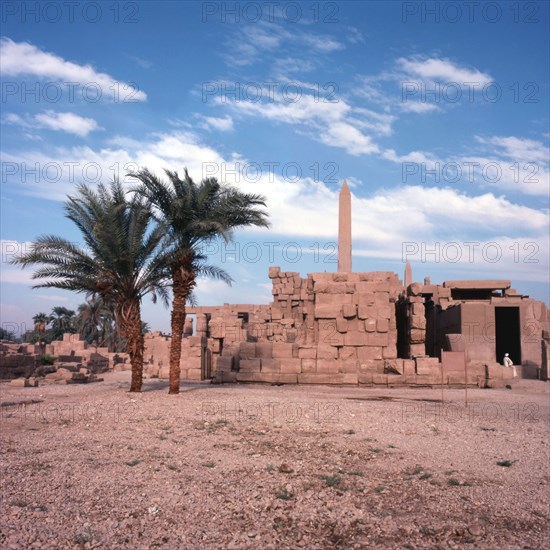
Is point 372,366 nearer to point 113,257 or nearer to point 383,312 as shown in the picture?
point 383,312

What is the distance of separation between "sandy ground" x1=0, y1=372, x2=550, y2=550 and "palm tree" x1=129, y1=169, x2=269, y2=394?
3359 millimetres

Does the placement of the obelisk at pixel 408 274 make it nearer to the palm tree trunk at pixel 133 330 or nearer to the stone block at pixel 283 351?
the stone block at pixel 283 351

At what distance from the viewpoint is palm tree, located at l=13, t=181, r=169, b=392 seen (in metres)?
13.7

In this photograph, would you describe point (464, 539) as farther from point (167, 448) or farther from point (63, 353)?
point (63, 353)

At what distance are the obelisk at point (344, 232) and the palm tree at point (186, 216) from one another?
1065 cm

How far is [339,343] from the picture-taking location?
18.5 meters

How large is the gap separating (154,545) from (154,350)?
28.1 meters

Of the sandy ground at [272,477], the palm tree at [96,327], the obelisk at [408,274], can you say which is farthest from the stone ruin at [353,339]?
the palm tree at [96,327]

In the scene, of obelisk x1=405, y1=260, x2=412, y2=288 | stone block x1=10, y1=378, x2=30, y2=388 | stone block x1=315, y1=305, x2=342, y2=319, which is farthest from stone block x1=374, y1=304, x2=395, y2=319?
obelisk x1=405, y1=260, x2=412, y2=288

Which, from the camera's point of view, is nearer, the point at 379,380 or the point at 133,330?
the point at 133,330

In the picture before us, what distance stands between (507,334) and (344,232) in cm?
1127

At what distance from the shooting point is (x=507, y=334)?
97.7 ft

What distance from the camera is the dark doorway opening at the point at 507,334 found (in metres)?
28.2

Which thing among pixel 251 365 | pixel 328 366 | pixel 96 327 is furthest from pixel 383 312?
pixel 96 327
